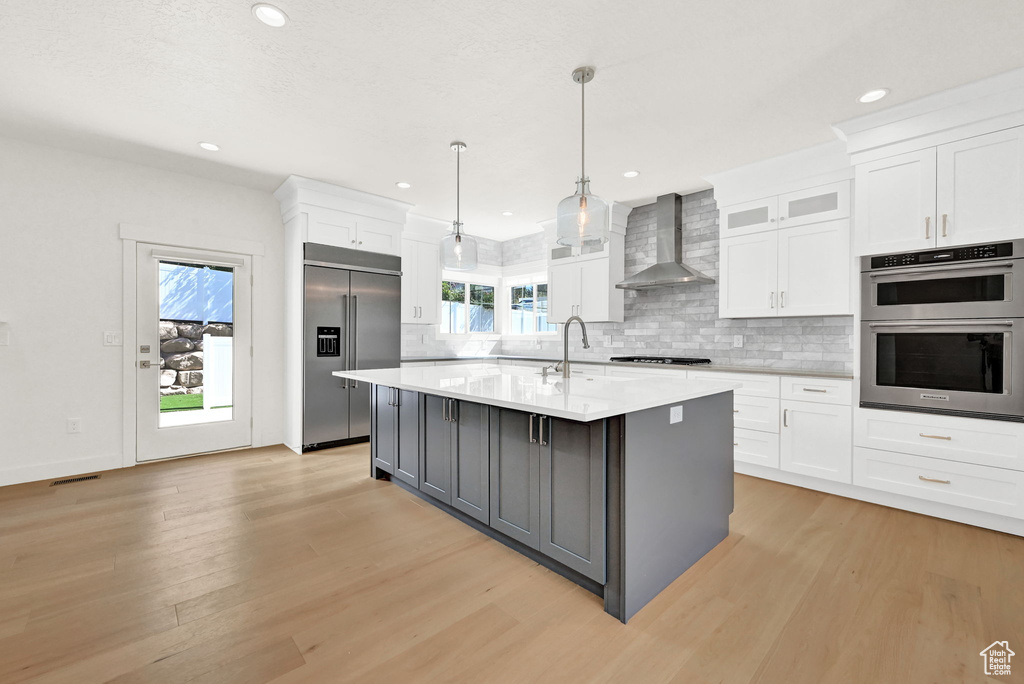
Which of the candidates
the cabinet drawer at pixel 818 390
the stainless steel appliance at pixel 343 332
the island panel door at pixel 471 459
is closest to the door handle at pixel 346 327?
the stainless steel appliance at pixel 343 332

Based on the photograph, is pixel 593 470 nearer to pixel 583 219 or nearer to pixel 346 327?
pixel 583 219

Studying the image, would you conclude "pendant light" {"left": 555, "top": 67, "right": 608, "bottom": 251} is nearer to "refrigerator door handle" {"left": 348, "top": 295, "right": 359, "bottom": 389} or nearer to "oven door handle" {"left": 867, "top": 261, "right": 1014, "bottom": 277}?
"oven door handle" {"left": 867, "top": 261, "right": 1014, "bottom": 277}

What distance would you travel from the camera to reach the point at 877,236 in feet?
9.78

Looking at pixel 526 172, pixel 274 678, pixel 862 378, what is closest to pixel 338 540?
pixel 274 678

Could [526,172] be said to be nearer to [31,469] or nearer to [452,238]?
[452,238]

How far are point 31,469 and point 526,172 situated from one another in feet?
15.5

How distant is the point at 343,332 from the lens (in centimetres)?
460

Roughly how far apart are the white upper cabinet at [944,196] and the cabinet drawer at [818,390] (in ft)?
3.13

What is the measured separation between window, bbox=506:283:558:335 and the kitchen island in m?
3.82

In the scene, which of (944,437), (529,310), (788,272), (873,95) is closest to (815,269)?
(788,272)

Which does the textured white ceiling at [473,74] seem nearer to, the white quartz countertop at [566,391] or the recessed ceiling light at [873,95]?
the recessed ceiling light at [873,95]

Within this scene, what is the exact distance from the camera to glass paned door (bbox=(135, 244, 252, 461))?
154 inches

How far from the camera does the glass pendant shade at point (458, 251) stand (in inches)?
122

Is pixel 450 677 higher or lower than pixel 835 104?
lower
